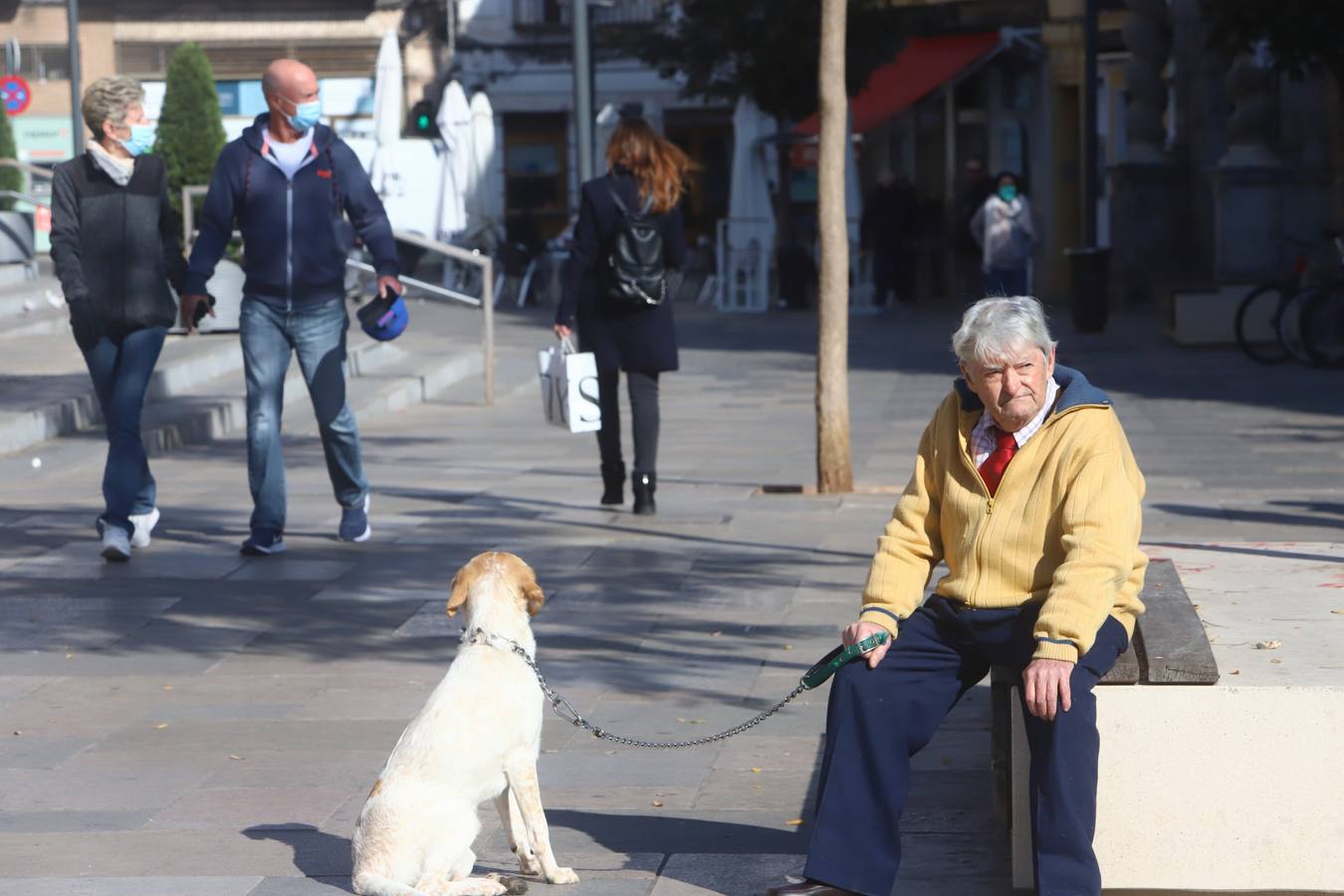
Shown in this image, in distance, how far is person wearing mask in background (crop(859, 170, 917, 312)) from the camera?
87.5 ft

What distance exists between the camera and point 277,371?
896cm

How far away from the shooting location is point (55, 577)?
8.65 m

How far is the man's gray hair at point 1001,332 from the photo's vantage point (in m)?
4.48

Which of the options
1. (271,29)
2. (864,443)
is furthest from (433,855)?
(271,29)

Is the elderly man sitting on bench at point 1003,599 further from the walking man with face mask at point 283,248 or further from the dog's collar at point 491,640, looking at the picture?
the walking man with face mask at point 283,248

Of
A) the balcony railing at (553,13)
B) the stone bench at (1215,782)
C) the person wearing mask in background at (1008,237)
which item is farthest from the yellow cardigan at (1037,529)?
the balcony railing at (553,13)

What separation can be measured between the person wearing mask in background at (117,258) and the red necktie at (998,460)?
5.05 metres

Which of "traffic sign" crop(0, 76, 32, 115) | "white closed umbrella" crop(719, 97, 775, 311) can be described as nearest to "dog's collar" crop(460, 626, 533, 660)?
"white closed umbrella" crop(719, 97, 775, 311)

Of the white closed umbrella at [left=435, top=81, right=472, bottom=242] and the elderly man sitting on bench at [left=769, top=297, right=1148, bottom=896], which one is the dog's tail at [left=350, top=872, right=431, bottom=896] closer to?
the elderly man sitting on bench at [left=769, top=297, right=1148, bottom=896]

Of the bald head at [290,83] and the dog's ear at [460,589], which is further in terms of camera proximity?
the bald head at [290,83]

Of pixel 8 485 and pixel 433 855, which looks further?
pixel 8 485

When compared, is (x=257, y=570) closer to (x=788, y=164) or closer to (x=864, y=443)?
(x=864, y=443)

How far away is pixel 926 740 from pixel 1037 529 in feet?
1.68

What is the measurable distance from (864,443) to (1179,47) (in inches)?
554
